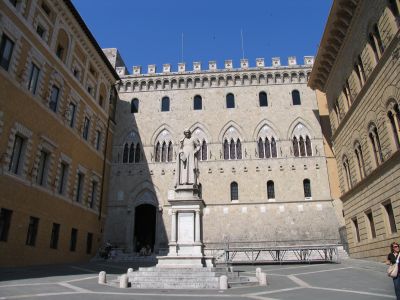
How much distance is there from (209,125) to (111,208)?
10.1 m

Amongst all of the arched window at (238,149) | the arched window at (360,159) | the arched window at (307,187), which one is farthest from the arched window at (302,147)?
the arched window at (360,159)

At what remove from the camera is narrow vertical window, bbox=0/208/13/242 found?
1480 cm

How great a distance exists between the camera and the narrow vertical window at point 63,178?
2031 centimetres

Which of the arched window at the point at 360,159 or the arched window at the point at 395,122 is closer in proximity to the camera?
the arched window at the point at 395,122

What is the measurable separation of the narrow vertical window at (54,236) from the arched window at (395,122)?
56.6 ft

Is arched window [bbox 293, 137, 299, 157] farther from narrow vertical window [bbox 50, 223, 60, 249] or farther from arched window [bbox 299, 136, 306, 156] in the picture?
narrow vertical window [bbox 50, 223, 60, 249]

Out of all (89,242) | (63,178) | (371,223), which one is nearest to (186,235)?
(371,223)

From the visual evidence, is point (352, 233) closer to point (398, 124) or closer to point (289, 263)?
point (289, 263)

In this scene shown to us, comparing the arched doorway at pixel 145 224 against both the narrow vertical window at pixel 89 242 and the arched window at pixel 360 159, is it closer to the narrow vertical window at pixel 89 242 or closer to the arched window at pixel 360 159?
the narrow vertical window at pixel 89 242

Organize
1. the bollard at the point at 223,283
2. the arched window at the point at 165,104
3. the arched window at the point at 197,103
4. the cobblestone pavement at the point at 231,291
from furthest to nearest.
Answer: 1. the arched window at the point at 165,104
2. the arched window at the point at 197,103
3. the bollard at the point at 223,283
4. the cobblestone pavement at the point at 231,291

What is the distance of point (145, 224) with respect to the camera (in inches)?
1171

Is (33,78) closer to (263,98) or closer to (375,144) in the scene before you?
(375,144)

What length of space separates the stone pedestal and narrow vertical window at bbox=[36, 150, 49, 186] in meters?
9.60

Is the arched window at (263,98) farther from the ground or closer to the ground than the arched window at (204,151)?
farther from the ground
